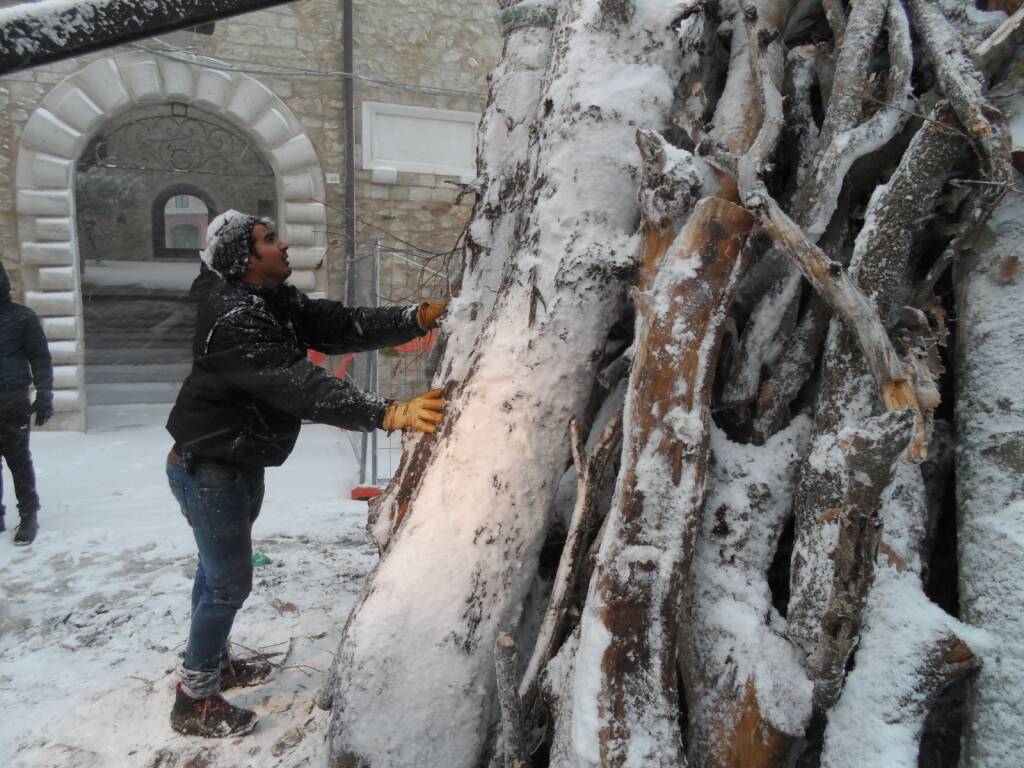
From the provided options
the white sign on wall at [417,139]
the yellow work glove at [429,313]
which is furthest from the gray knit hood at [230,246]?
the white sign on wall at [417,139]

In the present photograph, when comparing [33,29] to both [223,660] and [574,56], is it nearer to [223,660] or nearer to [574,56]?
[574,56]

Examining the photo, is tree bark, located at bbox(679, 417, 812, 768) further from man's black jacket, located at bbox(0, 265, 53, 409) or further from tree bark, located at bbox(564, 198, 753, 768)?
man's black jacket, located at bbox(0, 265, 53, 409)

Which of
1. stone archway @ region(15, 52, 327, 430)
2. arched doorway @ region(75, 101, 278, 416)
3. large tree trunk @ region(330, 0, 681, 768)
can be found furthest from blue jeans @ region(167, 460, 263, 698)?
stone archway @ region(15, 52, 327, 430)

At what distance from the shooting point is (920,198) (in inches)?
75.7

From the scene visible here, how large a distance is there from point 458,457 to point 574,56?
4.65 feet

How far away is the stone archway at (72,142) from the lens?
264 inches

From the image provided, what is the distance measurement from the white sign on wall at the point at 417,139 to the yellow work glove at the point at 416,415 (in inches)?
239

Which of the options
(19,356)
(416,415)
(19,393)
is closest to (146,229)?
(19,356)

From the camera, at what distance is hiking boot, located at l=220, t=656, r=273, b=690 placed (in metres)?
2.77

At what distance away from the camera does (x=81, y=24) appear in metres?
1.15

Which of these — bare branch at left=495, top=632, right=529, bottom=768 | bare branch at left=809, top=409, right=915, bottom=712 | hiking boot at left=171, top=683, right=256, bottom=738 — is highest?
bare branch at left=809, top=409, right=915, bottom=712

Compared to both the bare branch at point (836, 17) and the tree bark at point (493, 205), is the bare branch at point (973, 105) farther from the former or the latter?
the tree bark at point (493, 205)

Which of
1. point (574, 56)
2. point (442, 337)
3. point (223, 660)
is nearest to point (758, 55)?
point (574, 56)

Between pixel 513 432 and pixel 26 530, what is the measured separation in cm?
390
